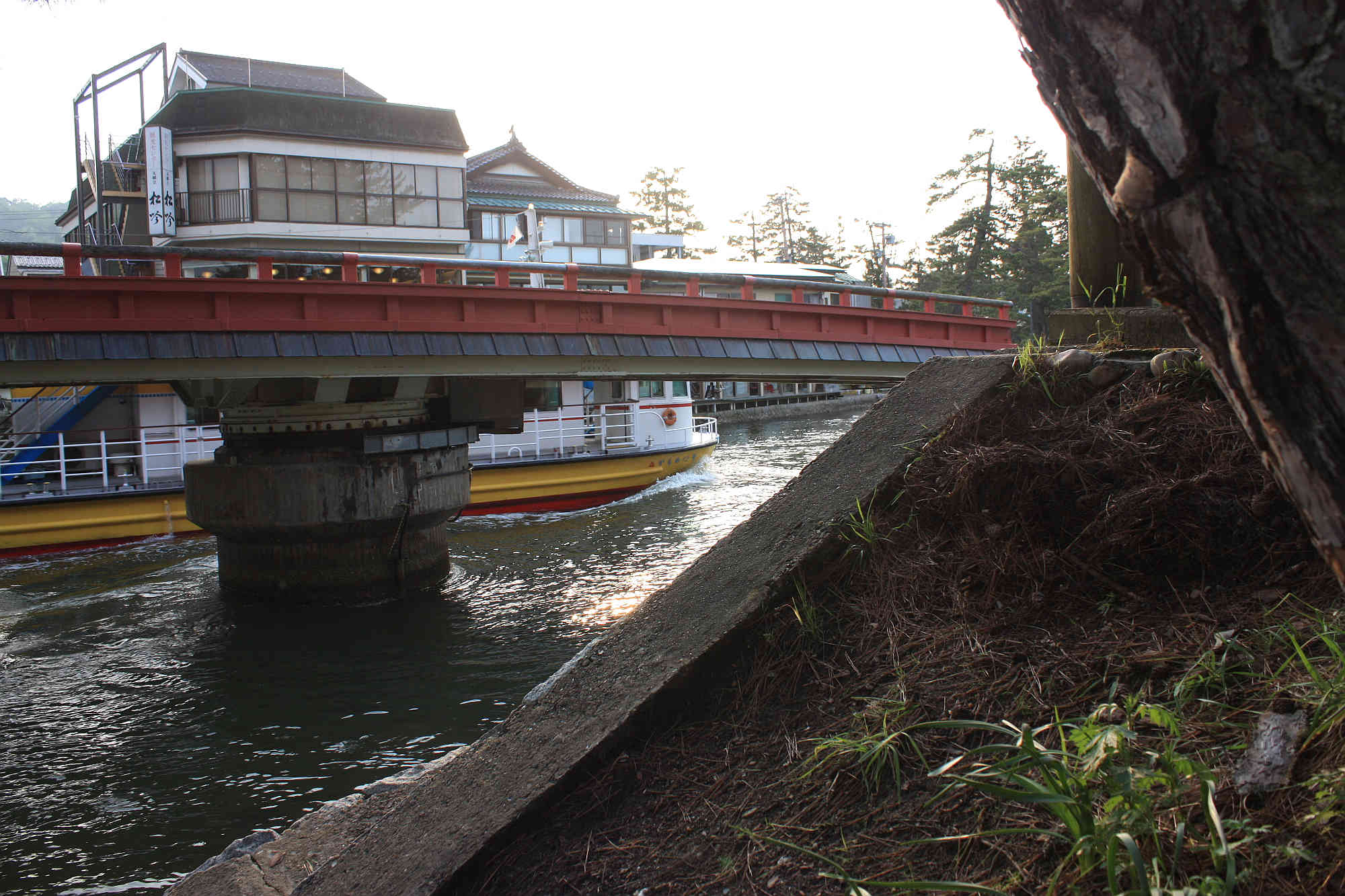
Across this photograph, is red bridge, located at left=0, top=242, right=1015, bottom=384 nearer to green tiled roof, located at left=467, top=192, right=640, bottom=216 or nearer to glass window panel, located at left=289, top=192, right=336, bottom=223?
glass window panel, located at left=289, top=192, right=336, bottom=223

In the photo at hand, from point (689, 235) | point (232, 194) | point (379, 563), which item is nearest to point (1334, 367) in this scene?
point (379, 563)

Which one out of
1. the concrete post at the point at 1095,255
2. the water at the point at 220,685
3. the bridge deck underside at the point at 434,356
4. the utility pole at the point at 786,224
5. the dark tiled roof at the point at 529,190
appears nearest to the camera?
the concrete post at the point at 1095,255

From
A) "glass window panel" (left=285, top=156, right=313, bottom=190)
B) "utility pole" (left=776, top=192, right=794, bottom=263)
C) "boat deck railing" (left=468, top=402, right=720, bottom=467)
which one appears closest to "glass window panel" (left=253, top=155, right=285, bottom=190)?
"glass window panel" (left=285, top=156, right=313, bottom=190)

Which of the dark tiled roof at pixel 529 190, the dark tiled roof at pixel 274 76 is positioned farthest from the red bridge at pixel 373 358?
the dark tiled roof at pixel 529 190

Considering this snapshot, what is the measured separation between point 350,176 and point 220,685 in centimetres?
2137

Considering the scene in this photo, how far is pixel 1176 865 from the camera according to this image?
1.65m

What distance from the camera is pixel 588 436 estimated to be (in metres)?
21.8

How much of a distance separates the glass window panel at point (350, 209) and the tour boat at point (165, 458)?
8.86 m

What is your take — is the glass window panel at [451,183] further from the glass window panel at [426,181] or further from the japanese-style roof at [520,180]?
the japanese-style roof at [520,180]

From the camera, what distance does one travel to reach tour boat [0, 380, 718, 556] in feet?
52.3

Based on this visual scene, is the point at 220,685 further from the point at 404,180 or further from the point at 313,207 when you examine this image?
the point at 404,180

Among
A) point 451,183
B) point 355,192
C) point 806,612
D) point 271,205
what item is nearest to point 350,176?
point 355,192

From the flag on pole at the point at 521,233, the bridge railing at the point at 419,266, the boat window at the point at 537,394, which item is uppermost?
the flag on pole at the point at 521,233

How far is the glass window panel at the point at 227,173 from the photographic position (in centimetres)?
2569
